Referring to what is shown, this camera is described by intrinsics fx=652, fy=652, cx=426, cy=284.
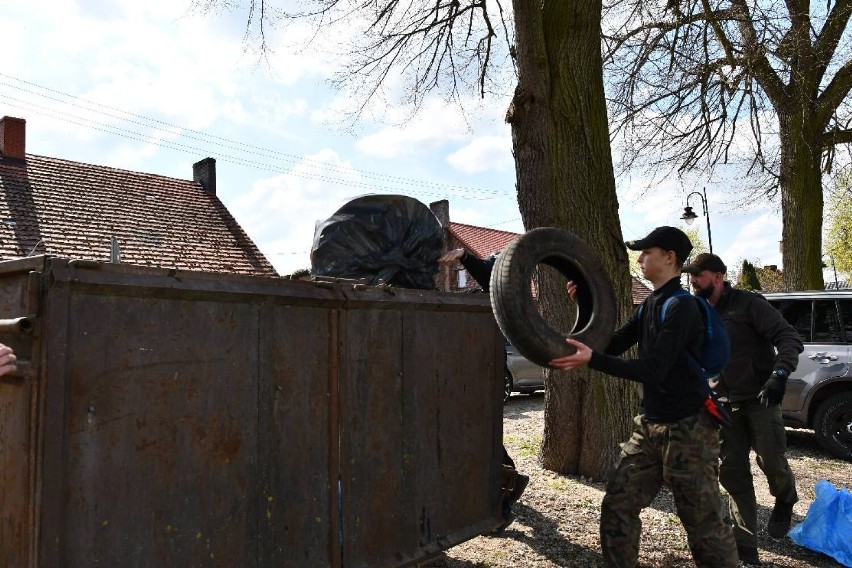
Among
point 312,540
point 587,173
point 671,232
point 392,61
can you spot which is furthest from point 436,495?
point 392,61

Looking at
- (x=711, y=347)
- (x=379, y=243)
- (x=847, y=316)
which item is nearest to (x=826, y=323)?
(x=847, y=316)

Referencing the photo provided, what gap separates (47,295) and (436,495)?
7.53ft

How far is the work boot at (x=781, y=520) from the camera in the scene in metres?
4.68

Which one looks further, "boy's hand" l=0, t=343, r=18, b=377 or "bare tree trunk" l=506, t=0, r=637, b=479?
"bare tree trunk" l=506, t=0, r=637, b=479

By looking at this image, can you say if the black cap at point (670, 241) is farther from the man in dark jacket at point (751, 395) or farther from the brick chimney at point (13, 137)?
the brick chimney at point (13, 137)

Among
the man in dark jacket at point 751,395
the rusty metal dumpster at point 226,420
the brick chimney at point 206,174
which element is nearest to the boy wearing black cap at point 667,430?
the rusty metal dumpster at point 226,420

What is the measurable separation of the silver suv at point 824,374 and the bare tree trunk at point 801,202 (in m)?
4.99

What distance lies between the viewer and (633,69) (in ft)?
34.9

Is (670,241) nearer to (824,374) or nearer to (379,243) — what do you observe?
(379,243)

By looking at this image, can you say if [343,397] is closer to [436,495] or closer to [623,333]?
[436,495]

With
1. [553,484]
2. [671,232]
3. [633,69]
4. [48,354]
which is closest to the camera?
[48,354]

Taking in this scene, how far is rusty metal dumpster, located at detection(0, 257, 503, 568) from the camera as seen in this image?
2102 mm

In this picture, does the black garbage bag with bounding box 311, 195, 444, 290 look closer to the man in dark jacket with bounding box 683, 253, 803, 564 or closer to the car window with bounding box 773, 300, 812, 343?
Result: the man in dark jacket with bounding box 683, 253, 803, 564

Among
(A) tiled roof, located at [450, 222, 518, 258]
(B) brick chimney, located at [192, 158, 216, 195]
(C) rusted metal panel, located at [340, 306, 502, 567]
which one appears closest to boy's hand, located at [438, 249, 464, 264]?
(C) rusted metal panel, located at [340, 306, 502, 567]
